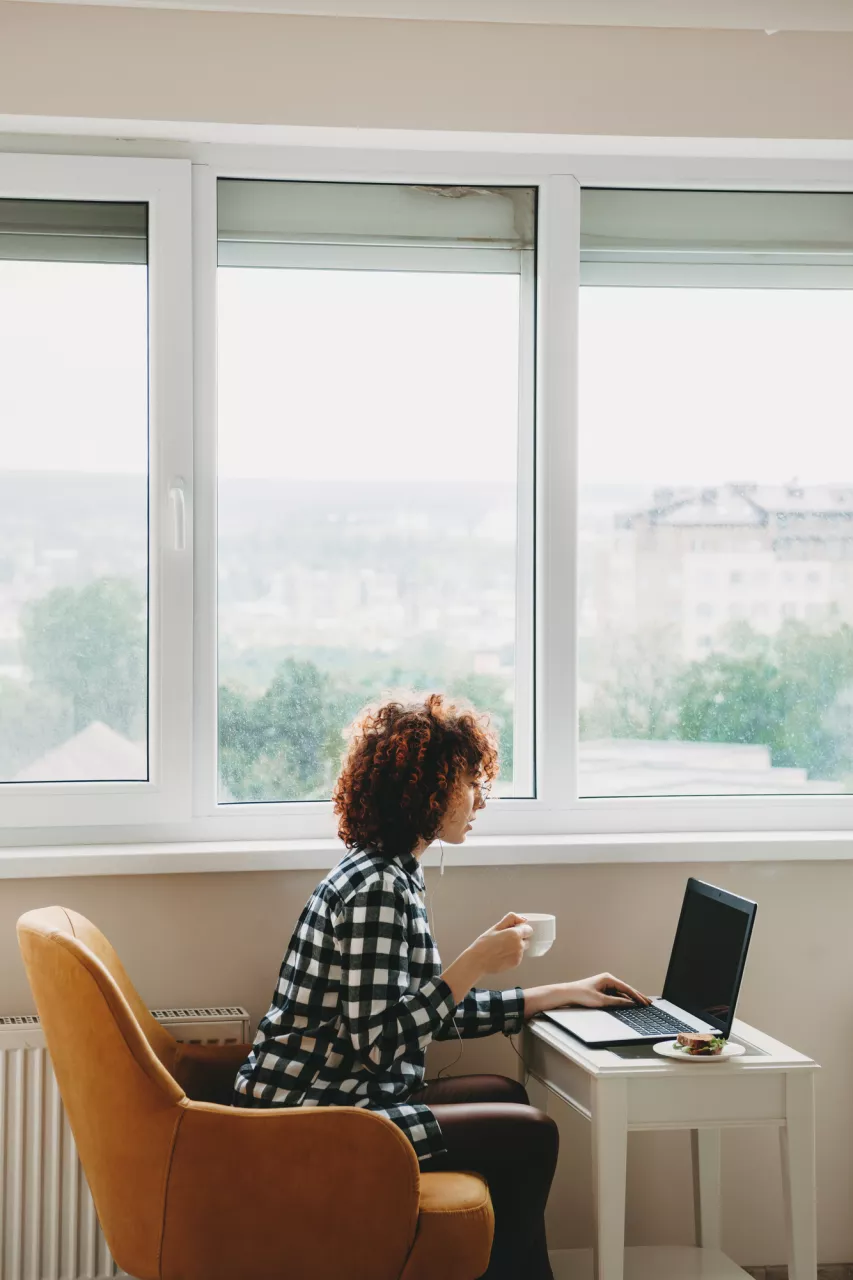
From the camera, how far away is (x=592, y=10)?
7.68 feet

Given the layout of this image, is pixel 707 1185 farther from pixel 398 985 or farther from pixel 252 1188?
pixel 252 1188

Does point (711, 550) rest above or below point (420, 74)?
below

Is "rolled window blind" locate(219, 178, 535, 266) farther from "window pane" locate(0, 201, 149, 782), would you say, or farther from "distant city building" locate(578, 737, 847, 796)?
"distant city building" locate(578, 737, 847, 796)

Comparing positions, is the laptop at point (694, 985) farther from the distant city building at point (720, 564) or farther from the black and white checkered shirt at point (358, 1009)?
the distant city building at point (720, 564)

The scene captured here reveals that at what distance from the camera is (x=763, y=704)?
8.75 feet

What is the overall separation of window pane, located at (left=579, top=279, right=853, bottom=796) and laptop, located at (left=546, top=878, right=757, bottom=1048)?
44 centimetres

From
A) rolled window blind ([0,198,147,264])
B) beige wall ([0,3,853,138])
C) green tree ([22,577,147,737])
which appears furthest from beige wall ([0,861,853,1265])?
beige wall ([0,3,853,138])

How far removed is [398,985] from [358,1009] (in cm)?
7

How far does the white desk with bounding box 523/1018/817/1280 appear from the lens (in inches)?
73.6

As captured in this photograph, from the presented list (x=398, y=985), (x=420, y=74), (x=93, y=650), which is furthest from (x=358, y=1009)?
(x=420, y=74)

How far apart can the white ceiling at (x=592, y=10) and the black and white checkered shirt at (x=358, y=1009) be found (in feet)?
5.20

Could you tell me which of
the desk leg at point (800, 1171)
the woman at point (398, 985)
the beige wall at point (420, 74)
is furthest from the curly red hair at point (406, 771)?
the beige wall at point (420, 74)

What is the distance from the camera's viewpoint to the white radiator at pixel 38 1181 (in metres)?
2.20

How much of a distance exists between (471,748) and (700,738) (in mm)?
784
